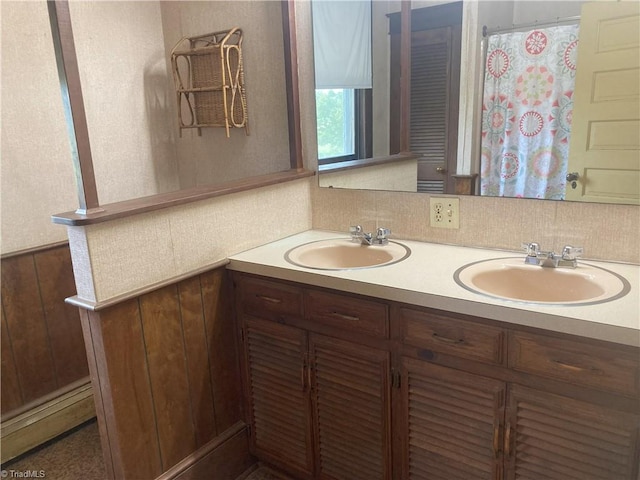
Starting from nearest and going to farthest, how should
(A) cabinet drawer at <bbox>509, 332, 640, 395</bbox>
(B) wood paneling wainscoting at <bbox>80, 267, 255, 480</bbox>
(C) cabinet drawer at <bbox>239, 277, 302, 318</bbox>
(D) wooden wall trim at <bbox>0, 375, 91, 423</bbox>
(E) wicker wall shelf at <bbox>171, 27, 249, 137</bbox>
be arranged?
(A) cabinet drawer at <bbox>509, 332, 640, 395</bbox> < (B) wood paneling wainscoting at <bbox>80, 267, 255, 480</bbox> < (C) cabinet drawer at <bbox>239, 277, 302, 318</bbox> < (D) wooden wall trim at <bbox>0, 375, 91, 423</bbox> < (E) wicker wall shelf at <bbox>171, 27, 249, 137</bbox>

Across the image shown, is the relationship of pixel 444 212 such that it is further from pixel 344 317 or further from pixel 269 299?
pixel 269 299

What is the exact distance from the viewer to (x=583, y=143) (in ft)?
5.07

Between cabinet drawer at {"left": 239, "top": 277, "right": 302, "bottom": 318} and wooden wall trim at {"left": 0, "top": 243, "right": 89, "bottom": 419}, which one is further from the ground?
cabinet drawer at {"left": 239, "top": 277, "right": 302, "bottom": 318}

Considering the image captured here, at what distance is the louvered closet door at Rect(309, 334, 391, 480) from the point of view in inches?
61.4

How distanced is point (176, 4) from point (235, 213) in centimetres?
134

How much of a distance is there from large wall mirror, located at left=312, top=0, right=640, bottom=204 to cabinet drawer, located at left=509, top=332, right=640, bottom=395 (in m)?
0.57

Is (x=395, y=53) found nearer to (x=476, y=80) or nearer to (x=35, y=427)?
(x=476, y=80)

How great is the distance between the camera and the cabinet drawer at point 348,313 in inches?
59.1

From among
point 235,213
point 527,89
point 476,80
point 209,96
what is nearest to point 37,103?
point 209,96

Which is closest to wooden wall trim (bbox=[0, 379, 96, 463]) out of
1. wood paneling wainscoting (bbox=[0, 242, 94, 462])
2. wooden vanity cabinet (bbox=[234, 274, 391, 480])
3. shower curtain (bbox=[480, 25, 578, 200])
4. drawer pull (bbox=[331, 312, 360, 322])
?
wood paneling wainscoting (bbox=[0, 242, 94, 462])

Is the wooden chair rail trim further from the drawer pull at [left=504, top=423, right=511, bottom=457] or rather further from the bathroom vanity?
the drawer pull at [left=504, top=423, right=511, bottom=457]

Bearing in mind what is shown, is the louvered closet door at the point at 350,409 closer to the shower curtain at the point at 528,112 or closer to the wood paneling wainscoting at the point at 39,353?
the shower curtain at the point at 528,112

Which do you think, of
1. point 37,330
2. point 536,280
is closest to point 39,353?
point 37,330

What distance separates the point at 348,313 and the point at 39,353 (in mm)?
1541
